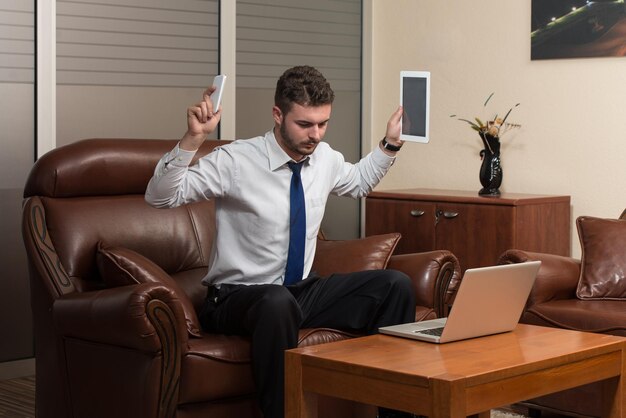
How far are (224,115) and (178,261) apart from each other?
1.56 meters

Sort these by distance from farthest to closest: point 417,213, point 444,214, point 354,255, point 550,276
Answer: point 417,213
point 444,214
point 550,276
point 354,255

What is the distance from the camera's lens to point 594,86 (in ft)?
14.7

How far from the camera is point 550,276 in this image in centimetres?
365

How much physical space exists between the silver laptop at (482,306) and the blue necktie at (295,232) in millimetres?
496

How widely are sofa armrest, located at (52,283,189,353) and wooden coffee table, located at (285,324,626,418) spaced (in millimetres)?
356

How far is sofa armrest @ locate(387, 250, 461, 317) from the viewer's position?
3375mm

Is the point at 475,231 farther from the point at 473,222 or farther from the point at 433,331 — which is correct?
the point at 433,331

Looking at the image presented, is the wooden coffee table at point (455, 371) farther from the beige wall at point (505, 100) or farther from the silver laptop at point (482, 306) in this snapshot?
the beige wall at point (505, 100)

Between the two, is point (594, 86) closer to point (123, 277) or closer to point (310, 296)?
point (310, 296)

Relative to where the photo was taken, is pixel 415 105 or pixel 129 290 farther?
pixel 415 105

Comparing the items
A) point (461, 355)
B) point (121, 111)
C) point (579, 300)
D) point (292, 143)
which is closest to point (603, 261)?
point (579, 300)

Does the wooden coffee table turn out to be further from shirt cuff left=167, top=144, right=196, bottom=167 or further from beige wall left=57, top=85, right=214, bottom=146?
beige wall left=57, top=85, right=214, bottom=146

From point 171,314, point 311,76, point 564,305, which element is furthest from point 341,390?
point 564,305

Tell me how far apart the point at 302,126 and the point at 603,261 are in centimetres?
129
